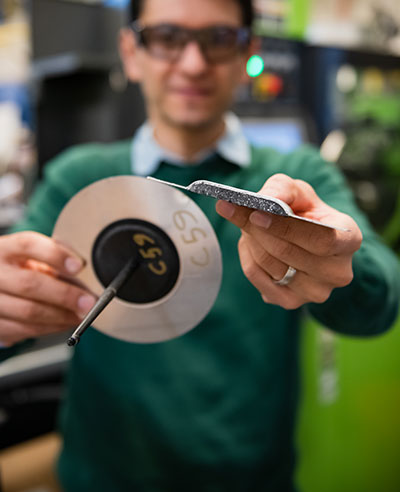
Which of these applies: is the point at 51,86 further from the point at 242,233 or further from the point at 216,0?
the point at 242,233

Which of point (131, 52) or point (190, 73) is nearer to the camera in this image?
point (190, 73)

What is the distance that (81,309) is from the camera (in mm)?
438

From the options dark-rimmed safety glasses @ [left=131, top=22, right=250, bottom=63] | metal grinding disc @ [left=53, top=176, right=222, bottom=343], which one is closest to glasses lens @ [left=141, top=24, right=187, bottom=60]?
dark-rimmed safety glasses @ [left=131, top=22, right=250, bottom=63]

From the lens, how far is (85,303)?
17.0 inches

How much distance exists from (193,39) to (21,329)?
1.19ft

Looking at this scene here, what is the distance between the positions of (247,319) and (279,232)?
30 centimetres

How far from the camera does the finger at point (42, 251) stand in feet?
1.39

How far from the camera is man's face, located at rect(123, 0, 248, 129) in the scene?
0.53 metres

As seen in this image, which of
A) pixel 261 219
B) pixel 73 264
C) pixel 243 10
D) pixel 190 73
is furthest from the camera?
pixel 243 10

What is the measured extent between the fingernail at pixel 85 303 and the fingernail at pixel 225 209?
0.53 ft

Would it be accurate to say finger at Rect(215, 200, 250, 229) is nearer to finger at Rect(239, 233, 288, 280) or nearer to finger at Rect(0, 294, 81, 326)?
finger at Rect(239, 233, 288, 280)

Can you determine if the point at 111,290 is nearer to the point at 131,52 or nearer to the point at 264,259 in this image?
the point at 264,259

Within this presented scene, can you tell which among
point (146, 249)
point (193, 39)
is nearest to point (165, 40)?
point (193, 39)

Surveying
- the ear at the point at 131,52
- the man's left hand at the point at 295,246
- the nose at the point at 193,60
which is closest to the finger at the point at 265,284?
the man's left hand at the point at 295,246
